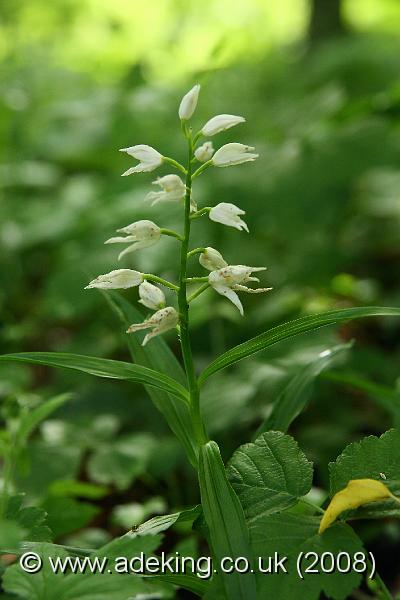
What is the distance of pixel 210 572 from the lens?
89 centimetres

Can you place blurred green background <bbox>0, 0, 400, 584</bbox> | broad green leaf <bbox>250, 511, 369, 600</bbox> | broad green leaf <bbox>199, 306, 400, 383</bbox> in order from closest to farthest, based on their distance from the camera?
broad green leaf <bbox>250, 511, 369, 600</bbox> < broad green leaf <bbox>199, 306, 400, 383</bbox> < blurred green background <bbox>0, 0, 400, 584</bbox>

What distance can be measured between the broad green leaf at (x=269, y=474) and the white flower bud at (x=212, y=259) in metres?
0.20

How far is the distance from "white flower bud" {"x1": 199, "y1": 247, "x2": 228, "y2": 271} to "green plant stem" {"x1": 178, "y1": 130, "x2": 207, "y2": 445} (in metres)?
0.03

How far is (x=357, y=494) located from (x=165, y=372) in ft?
0.98

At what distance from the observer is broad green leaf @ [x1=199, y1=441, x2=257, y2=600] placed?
706 mm

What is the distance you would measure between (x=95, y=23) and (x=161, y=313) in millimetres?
5819

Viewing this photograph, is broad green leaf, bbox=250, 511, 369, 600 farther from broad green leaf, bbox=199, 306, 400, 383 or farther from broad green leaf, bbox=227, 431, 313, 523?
broad green leaf, bbox=199, 306, 400, 383

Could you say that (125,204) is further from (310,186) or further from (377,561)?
(377,561)

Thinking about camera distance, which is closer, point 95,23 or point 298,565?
point 298,565

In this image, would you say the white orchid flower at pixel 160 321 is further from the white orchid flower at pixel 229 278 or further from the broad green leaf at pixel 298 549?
the broad green leaf at pixel 298 549

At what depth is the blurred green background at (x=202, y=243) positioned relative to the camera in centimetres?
140

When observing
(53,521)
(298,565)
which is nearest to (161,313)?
(298,565)

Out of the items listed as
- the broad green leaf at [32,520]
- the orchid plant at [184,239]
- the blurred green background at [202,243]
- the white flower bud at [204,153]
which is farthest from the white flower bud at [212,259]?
the blurred green background at [202,243]

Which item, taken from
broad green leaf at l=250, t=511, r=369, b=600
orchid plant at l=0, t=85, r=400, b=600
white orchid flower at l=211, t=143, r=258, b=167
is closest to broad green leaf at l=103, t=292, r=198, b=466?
orchid plant at l=0, t=85, r=400, b=600
